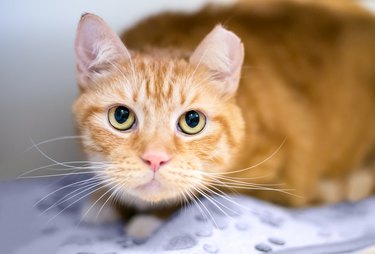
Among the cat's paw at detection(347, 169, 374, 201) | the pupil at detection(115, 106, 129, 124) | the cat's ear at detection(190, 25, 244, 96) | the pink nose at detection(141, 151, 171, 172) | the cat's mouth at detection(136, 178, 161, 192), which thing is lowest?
the cat's paw at detection(347, 169, 374, 201)

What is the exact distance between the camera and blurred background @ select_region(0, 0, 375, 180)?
144 centimetres

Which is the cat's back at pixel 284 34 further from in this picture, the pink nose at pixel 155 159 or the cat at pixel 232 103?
the pink nose at pixel 155 159

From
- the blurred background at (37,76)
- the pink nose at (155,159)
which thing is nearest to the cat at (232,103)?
the pink nose at (155,159)

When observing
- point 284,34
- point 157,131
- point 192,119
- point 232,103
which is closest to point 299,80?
point 284,34

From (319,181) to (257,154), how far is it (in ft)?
1.29

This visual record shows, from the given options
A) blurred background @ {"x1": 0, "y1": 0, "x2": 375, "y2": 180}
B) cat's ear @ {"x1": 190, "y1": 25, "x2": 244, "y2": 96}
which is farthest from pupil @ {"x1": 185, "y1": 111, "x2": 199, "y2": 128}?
blurred background @ {"x1": 0, "y1": 0, "x2": 375, "y2": 180}

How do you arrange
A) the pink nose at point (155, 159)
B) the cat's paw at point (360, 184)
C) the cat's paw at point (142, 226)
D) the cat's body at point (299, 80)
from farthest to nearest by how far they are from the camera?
the cat's paw at point (360, 184) → the cat's body at point (299, 80) → the cat's paw at point (142, 226) → the pink nose at point (155, 159)

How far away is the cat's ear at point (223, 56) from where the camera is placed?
4.08 ft

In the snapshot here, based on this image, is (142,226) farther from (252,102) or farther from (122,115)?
(252,102)

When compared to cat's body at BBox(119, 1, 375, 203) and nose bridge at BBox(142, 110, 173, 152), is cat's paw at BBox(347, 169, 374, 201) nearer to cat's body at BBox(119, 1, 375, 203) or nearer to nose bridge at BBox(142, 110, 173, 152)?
cat's body at BBox(119, 1, 375, 203)

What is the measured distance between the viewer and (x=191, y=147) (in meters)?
1.25

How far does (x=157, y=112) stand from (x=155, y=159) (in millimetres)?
130

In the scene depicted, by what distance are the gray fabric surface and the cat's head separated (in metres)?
A: 0.10

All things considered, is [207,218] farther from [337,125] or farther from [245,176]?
[337,125]
